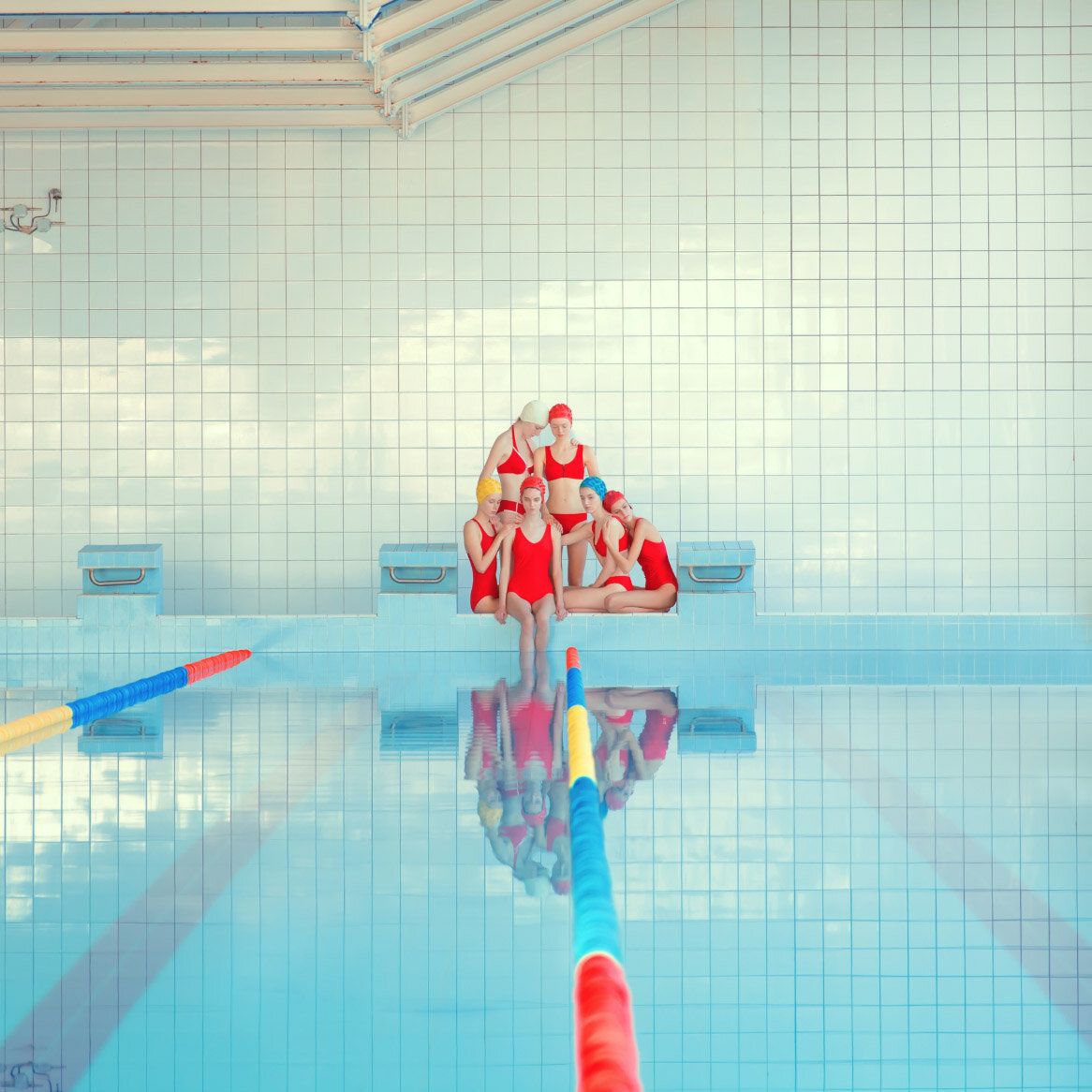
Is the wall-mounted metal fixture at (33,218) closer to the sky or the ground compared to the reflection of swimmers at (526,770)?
closer to the sky

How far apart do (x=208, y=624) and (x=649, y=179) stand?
4793 millimetres

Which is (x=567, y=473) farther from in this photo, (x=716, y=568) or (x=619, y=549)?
(x=716, y=568)

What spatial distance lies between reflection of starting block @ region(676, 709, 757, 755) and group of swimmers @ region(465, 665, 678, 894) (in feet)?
0.25

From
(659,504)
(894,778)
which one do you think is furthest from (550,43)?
(894,778)

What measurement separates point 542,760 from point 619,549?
4347 millimetres

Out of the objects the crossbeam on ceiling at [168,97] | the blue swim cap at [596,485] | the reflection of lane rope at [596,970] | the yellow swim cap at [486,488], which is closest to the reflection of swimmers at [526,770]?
the reflection of lane rope at [596,970]

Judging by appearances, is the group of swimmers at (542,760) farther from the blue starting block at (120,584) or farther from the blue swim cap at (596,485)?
the blue starting block at (120,584)

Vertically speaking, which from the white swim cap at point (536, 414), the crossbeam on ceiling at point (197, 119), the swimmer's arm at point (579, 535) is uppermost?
the crossbeam on ceiling at point (197, 119)

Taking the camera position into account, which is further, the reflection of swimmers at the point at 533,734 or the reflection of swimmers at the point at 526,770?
the reflection of swimmers at the point at 533,734

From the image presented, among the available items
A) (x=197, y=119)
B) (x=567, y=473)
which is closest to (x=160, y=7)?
(x=197, y=119)

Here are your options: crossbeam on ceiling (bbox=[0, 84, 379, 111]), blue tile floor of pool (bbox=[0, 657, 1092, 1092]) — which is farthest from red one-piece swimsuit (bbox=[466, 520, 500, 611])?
blue tile floor of pool (bbox=[0, 657, 1092, 1092])

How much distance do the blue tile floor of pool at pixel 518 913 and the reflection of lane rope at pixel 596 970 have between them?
0.06 m

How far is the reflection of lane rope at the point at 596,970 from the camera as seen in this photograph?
1.97m

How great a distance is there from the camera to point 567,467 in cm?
939
